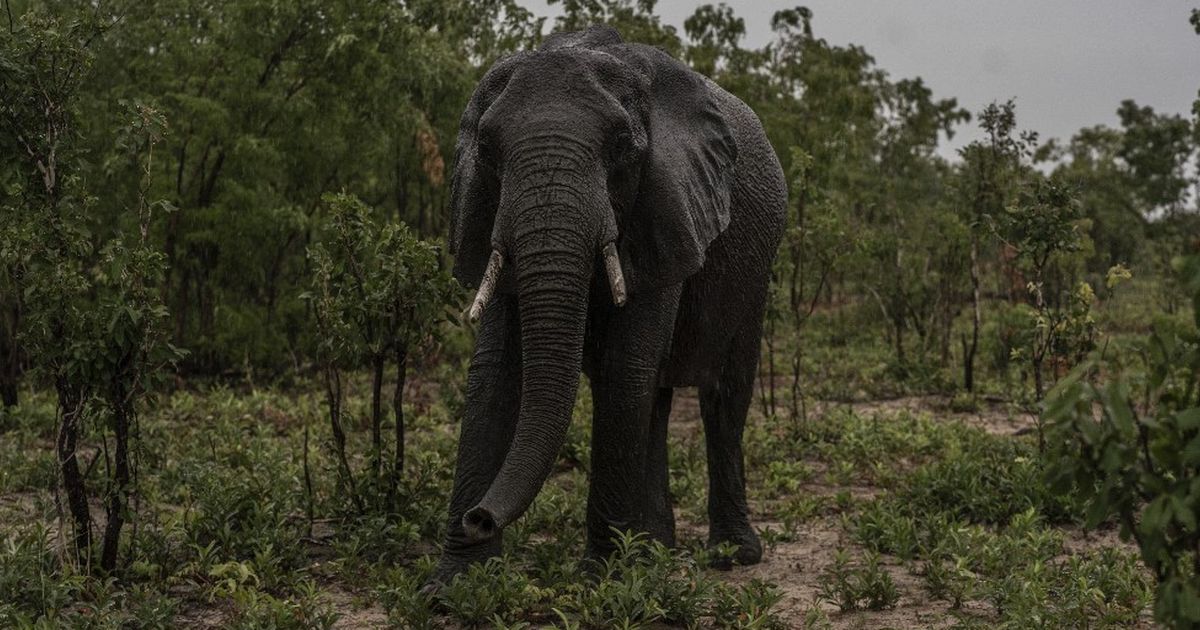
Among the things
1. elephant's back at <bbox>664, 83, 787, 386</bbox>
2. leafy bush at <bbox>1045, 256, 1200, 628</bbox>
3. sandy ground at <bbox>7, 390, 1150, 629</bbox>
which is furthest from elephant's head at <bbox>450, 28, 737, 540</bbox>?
leafy bush at <bbox>1045, 256, 1200, 628</bbox>

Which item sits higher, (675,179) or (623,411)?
(675,179)

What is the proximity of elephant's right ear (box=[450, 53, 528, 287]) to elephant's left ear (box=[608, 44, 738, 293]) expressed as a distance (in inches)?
22.3

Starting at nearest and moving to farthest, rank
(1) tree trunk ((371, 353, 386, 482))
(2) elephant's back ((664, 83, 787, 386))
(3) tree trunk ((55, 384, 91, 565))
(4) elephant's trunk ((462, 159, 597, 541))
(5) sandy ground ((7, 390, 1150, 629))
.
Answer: (4) elephant's trunk ((462, 159, 597, 541))
(5) sandy ground ((7, 390, 1150, 629))
(3) tree trunk ((55, 384, 91, 565))
(2) elephant's back ((664, 83, 787, 386))
(1) tree trunk ((371, 353, 386, 482))

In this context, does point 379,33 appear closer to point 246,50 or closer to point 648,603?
point 246,50

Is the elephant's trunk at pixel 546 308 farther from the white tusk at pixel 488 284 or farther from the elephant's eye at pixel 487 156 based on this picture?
the elephant's eye at pixel 487 156

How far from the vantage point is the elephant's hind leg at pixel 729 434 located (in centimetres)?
734

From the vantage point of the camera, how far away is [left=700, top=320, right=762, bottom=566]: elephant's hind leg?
289 inches

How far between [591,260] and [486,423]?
0.95 m

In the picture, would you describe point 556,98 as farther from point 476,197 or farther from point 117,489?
point 117,489

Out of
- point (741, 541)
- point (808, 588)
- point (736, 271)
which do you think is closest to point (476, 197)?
point (736, 271)

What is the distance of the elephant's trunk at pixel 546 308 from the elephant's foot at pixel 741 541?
85.9 inches

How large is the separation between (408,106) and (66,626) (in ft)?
33.4

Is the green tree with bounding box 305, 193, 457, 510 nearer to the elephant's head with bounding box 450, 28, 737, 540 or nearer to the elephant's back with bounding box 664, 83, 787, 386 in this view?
the elephant's head with bounding box 450, 28, 737, 540

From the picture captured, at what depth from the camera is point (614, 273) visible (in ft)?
17.4
